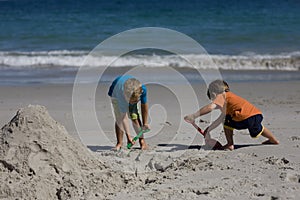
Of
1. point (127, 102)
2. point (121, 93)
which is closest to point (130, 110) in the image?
point (127, 102)

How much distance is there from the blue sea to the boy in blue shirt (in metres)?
5.55

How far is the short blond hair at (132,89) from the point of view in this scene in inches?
257

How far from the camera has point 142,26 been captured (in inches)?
947

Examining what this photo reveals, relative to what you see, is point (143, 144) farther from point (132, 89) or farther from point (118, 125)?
point (132, 89)

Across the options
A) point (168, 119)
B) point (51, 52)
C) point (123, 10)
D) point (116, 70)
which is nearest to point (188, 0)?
point (123, 10)

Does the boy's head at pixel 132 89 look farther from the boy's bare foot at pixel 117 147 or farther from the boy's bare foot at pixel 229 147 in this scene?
the boy's bare foot at pixel 229 147

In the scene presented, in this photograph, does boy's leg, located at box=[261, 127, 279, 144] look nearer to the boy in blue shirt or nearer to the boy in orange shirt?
the boy in orange shirt

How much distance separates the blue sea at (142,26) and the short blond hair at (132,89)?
5866 mm

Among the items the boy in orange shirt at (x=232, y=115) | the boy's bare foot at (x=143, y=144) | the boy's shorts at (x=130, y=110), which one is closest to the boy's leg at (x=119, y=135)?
the boy's shorts at (x=130, y=110)

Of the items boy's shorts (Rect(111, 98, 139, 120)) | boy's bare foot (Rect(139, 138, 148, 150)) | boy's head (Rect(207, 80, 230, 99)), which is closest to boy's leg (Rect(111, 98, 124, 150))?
boy's shorts (Rect(111, 98, 139, 120))

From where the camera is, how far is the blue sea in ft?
48.7

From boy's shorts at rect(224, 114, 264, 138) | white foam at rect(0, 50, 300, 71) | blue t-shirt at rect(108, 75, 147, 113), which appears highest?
white foam at rect(0, 50, 300, 71)

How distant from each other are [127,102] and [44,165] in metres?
2.05

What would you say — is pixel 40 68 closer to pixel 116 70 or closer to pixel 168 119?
pixel 116 70
